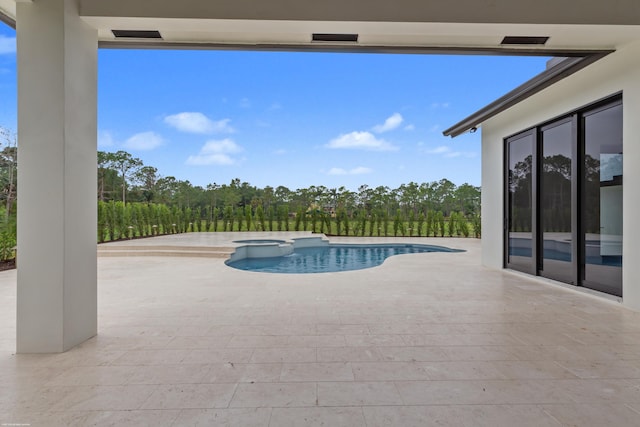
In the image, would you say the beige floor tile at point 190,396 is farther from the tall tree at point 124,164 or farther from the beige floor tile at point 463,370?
the tall tree at point 124,164

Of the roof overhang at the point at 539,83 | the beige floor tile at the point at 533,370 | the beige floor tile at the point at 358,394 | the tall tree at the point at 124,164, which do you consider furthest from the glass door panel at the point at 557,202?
the tall tree at the point at 124,164

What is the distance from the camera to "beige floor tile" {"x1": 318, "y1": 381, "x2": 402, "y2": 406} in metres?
2.13

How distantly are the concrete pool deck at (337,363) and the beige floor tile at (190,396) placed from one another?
0.01 m

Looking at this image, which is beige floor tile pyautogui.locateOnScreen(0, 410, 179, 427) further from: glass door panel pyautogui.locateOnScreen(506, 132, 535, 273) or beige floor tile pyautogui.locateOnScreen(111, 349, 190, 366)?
glass door panel pyautogui.locateOnScreen(506, 132, 535, 273)

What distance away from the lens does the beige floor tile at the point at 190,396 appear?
82.8 inches

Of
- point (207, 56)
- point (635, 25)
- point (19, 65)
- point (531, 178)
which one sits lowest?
point (531, 178)

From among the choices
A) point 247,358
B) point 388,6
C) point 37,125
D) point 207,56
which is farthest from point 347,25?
point 207,56

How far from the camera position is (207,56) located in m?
17.2

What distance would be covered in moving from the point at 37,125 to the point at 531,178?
24.6 ft

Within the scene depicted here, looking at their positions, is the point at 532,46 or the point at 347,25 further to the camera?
the point at 532,46

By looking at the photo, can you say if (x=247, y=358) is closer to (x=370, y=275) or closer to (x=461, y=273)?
(x=370, y=275)

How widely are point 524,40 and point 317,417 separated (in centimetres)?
414

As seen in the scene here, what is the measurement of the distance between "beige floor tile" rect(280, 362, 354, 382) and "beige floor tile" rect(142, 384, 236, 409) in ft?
1.40

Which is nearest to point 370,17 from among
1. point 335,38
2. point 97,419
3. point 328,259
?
point 335,38
